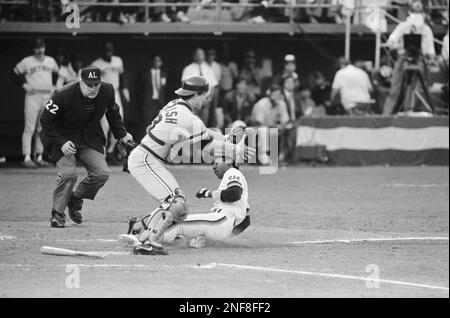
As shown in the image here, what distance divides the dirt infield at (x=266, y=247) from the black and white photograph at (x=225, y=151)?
0.04 m

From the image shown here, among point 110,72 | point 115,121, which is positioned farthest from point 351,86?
point 115,121

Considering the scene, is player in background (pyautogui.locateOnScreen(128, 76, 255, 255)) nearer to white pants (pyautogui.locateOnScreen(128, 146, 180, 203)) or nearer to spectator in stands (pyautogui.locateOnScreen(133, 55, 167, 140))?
white pants (pyautogui.locateOnScreen(128, 146, 180, 203))

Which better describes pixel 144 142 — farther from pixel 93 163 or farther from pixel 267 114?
pixel 267 114

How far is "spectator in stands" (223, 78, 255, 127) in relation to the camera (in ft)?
70.5

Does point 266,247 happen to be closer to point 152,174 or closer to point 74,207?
point 152,174

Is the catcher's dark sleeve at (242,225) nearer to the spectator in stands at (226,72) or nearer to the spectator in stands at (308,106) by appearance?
the spectator in stands at (308,106)

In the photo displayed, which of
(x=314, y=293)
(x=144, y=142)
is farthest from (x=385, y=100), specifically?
(x=314, y=293)

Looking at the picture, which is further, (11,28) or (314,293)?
(11,28)

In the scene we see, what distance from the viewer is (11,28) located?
21.2 meters

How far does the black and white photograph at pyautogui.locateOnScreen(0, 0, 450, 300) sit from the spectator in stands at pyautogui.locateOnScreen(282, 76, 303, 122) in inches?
1.9

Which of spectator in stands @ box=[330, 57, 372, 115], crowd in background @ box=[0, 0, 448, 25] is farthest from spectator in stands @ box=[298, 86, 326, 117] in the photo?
crowd in background @ box=[0, 0, 448, 25]

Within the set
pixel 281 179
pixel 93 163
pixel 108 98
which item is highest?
pixel 108 98

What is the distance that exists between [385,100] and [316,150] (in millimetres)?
2200

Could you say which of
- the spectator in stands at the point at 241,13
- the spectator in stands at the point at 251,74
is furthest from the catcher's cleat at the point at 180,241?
the spectator in stands at the point at 241,13
